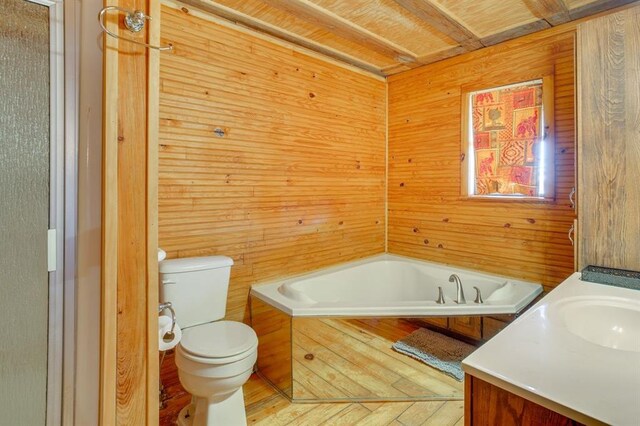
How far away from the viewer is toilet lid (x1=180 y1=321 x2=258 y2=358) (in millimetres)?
1647

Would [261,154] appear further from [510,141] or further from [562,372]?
[562,372]

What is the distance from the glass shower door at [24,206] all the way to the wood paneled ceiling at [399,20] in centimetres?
145

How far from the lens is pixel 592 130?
1844mm

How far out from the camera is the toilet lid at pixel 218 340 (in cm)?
165

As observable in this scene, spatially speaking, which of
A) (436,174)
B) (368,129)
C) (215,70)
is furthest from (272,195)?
(436,174)

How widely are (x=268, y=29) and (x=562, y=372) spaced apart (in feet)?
8.52

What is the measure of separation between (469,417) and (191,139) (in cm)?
206

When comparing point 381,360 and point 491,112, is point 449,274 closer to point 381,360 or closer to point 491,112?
point 381,360

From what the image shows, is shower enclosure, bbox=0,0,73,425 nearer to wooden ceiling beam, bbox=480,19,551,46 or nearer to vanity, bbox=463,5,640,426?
vanity, bbox=463,5,640,426

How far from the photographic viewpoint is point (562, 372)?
86 centimetres

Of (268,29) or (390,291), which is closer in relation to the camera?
(268,29)

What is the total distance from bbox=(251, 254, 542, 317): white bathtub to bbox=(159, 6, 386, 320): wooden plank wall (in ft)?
0.65

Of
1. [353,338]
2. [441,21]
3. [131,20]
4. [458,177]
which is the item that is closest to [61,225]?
[131,20]

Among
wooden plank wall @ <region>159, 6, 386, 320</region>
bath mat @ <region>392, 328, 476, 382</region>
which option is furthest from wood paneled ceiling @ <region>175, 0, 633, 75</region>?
bath mat @ <region>392, 328, 476, 382</region>
